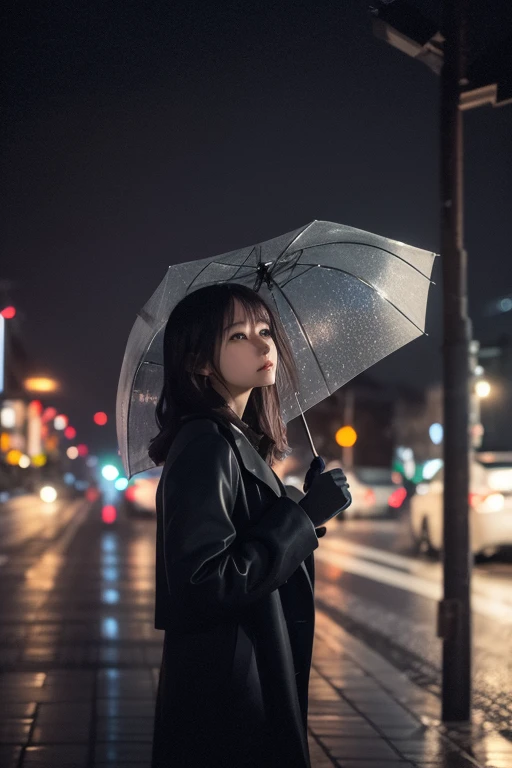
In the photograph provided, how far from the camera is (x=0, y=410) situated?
94125 mm

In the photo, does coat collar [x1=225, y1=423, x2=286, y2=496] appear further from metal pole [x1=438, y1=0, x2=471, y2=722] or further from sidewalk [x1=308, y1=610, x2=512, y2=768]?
metal pole [x1=438, y1=0, x2=471, y2=722]

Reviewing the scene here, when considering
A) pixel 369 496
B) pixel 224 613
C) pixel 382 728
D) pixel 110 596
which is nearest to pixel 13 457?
pixel 369 496

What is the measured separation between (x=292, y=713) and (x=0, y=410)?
93838 mm

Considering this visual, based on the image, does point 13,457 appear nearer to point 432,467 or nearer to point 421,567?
point 432,467

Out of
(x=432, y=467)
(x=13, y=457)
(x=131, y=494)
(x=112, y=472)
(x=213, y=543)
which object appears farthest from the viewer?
(x=13, y=457)

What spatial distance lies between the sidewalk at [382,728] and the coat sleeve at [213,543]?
3.05 m

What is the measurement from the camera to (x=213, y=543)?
258 cm

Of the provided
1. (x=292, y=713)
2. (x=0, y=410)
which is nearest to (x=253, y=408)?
(x=292, y=713)

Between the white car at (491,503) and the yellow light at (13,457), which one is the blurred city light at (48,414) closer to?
the yellow light at (13,457)

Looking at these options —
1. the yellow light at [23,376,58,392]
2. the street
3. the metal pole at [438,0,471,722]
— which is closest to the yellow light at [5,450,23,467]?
the yellow light at [23,376,58,392]

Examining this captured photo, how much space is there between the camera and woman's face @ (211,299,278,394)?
3.00m

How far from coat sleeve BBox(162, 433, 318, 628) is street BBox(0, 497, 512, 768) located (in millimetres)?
3079

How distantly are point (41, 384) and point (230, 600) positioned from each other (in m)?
131

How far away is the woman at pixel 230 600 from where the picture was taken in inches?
103
